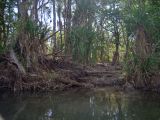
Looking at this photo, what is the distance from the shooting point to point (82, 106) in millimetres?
10648

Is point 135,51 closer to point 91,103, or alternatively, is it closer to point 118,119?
point 91,103

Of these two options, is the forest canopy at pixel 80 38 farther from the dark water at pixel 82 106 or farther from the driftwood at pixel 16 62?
the dark water at pixel 82 106

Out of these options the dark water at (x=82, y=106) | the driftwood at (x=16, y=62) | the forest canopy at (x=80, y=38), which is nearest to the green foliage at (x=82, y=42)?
the forest canopy at (x=80, y=38)

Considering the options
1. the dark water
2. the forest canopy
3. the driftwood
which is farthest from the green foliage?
the dark water

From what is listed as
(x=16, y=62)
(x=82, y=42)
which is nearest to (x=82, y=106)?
(x=16, y=62)

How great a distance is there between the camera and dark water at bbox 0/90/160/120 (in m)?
9.20

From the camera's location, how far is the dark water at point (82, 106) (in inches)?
362

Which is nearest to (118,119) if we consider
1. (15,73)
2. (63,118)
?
(63,118)

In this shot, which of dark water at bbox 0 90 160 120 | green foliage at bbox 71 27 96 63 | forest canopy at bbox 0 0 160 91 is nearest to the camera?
dark water at bbox 0 90 160 120

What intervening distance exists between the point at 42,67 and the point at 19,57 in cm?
113

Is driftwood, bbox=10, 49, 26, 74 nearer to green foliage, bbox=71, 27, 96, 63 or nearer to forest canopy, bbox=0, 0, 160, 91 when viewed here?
forest canopy, bbox=0, 0, 160, 91

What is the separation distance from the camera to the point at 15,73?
45.9ft

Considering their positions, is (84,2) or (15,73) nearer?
(15,73)

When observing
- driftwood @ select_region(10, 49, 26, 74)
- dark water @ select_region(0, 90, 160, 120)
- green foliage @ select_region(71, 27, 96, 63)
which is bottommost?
dark water @ select_region(0, 90, 160, 120)
